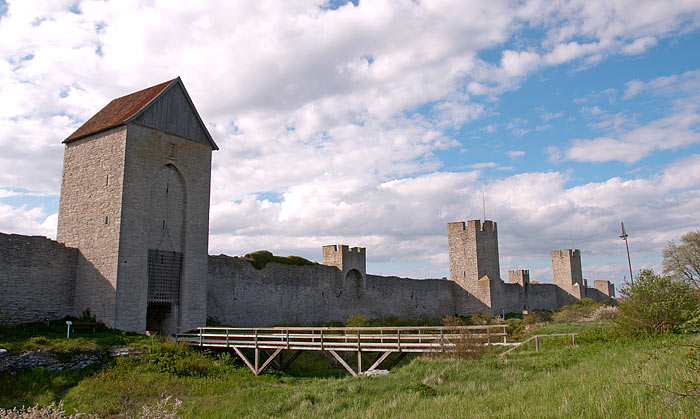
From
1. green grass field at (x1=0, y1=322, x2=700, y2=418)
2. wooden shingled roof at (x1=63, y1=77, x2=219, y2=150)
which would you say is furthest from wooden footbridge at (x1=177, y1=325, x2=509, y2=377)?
wooden shingled roof at (x1=63, y1=77, x2=219, y2=150)

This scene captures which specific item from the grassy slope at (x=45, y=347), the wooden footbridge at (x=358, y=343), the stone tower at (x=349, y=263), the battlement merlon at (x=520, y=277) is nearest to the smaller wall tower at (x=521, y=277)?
the battlement merlon at (x=520, y=277)

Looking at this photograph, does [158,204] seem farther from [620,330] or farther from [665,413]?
[665,413]

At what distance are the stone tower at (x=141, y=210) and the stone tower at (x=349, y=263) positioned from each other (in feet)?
27.6

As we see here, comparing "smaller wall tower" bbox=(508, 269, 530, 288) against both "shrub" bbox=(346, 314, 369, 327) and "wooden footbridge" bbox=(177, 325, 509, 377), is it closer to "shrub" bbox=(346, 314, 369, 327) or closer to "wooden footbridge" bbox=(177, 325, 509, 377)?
"shrub" bbox=(346, 314, 369, 327)

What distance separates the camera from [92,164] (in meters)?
18.4

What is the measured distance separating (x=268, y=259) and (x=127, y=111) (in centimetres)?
875

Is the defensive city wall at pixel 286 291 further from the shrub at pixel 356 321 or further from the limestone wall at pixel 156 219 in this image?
the shrub at pixel 356 321

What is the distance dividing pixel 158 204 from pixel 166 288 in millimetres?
2996

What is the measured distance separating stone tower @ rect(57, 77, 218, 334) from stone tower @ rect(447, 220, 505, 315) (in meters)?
19.7

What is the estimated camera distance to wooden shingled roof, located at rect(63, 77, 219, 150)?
1817 centimetres

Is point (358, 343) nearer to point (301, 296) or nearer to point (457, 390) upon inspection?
point (457, 390)

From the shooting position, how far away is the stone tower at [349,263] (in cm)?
2650

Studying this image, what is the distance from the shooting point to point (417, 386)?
345 inches

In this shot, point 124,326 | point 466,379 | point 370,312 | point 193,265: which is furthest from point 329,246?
point 466,379
